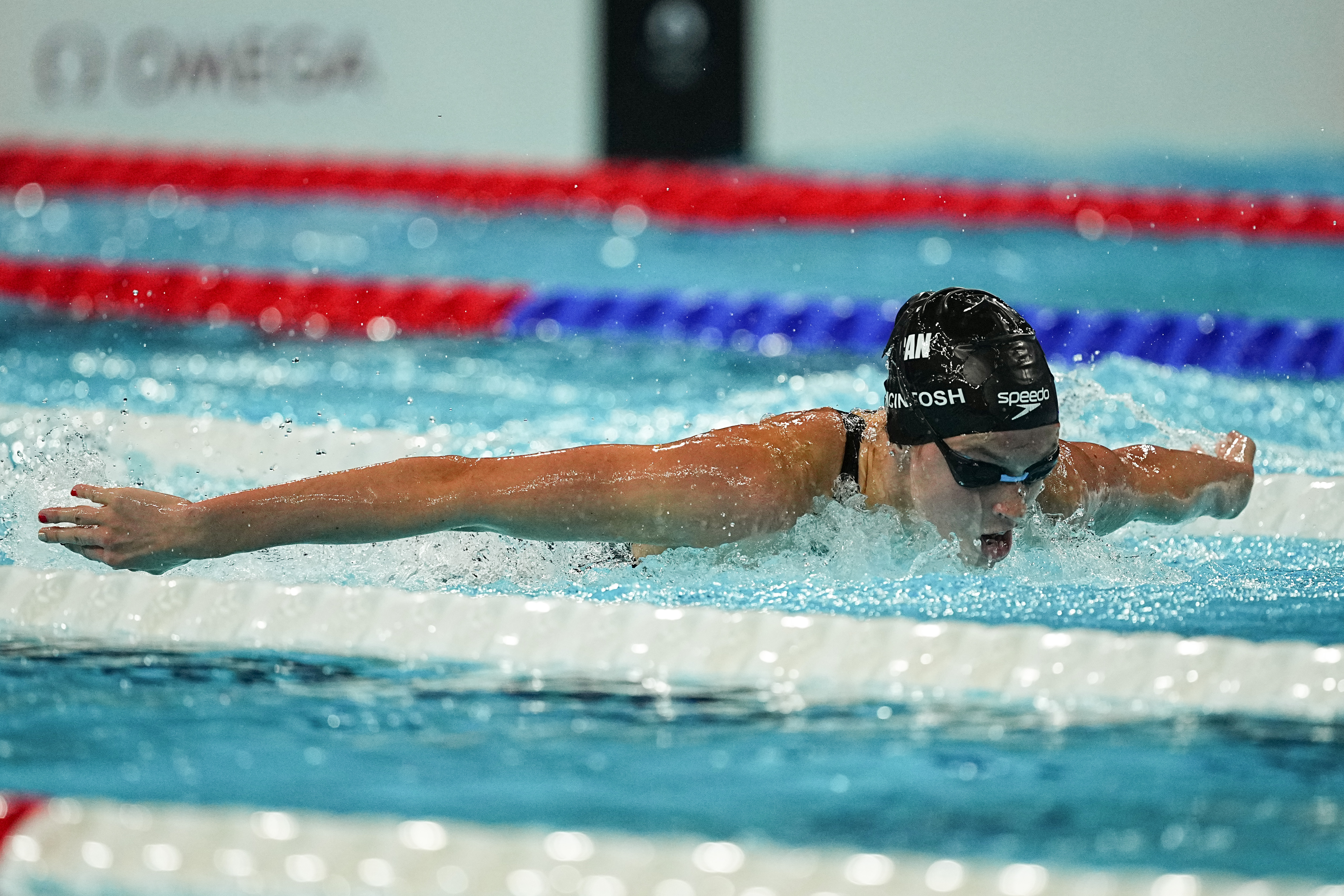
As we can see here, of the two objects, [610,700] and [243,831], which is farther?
[610,700]

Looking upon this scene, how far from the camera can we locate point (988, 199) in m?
7.09

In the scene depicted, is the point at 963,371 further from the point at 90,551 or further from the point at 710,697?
the point at 90,551

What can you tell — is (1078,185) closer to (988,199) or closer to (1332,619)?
(988,199)

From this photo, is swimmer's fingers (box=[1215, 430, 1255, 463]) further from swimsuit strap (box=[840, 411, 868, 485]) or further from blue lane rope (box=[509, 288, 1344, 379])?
blue lane rope (box=[509, 288, 1344, 379])

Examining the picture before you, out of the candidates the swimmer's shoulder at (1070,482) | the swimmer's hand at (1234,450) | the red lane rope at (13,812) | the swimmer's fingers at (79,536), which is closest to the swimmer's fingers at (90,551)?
the swimmer's fingers at (79,536)

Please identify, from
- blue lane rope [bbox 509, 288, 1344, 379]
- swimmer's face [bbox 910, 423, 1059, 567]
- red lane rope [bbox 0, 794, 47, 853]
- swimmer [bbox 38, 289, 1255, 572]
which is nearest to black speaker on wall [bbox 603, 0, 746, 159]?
blue lane rope [bbox 509, 288, 1344, 379]

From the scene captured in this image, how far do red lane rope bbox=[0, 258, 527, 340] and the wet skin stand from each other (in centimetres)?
276

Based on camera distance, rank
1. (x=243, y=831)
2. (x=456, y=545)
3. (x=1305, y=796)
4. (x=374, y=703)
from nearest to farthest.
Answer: (x=243, y=831)
(x=1305, y=796)
(x=374, y=703)
(x=456, y=545)

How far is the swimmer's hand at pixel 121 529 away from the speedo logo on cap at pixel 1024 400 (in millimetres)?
1271

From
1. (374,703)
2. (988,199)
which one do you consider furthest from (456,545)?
(988,199)

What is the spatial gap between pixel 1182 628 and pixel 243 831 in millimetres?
1497

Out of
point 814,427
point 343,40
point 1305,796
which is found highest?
point 343,40

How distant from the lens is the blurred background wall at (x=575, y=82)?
804 cm

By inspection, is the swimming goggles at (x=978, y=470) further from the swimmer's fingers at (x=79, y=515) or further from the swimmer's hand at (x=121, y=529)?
the swimmer's fingers at (x=79, y=515)
